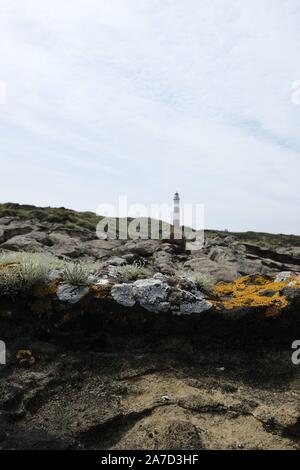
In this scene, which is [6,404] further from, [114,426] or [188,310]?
[188,310]

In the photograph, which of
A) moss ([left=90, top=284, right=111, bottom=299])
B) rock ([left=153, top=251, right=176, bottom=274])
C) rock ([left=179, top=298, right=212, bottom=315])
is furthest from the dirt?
rock ([left=153, top=251, right=176, bottom=274])

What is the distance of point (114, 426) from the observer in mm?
5145

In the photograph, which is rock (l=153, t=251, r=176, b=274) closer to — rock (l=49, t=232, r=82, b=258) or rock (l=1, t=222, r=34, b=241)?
rock (l=49, t=232, r=82, b=258)

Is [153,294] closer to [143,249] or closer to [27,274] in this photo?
[27,274]

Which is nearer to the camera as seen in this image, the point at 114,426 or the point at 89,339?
the point at 114,426

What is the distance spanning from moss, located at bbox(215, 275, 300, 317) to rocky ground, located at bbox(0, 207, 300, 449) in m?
0.03

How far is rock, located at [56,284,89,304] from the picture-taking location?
670 cm

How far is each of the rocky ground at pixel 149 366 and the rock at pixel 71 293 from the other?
16mm

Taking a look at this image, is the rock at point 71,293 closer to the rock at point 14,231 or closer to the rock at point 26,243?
the rock at point 26,243

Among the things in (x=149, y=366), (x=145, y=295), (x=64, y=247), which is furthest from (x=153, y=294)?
(x=64, y=247)

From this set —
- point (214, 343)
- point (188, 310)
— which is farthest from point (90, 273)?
point (214, 343)

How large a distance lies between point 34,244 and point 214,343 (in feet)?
42.8

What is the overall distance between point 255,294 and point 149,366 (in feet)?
7.45

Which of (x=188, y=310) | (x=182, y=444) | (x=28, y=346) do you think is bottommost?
(x=182, y=444)
